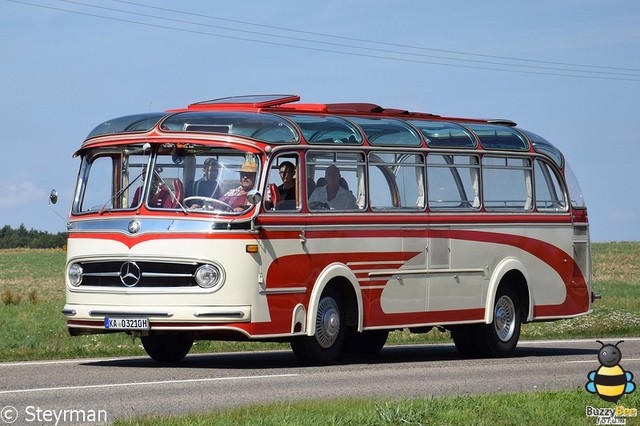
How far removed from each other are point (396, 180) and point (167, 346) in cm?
360

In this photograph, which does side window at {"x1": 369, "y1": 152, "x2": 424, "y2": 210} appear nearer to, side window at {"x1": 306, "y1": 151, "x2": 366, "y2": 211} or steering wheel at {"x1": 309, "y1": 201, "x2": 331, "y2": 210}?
side window at {"x1": 306, "y1": 151, "x2": 366, "y2": 211}

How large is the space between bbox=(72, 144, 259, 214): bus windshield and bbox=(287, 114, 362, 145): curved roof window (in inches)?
43.1

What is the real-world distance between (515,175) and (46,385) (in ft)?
30.1

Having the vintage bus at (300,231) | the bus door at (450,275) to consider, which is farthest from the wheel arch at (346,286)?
the bus door at (450,275)

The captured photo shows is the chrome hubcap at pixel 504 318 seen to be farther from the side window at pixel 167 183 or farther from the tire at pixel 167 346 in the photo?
the side window at pixel 167 183

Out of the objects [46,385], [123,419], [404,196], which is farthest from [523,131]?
[123,419]

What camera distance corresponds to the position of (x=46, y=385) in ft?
44.9

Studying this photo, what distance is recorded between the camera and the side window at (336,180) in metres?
17.0

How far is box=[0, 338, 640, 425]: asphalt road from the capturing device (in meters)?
11.9

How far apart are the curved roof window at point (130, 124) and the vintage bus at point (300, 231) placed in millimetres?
20

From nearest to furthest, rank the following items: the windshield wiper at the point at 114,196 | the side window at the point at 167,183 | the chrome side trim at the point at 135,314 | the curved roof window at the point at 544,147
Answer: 1. the chrome side trim at the point at 135,314
2. the side window at the point at 167,183
3. the windshield wiper at the point at 114,196
4. the curved roof window at the point at 544,147

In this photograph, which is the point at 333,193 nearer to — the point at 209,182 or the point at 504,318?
the point at 209,182

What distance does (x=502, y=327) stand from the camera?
20.2 m

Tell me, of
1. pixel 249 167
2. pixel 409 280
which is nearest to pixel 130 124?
pixel 249 167
